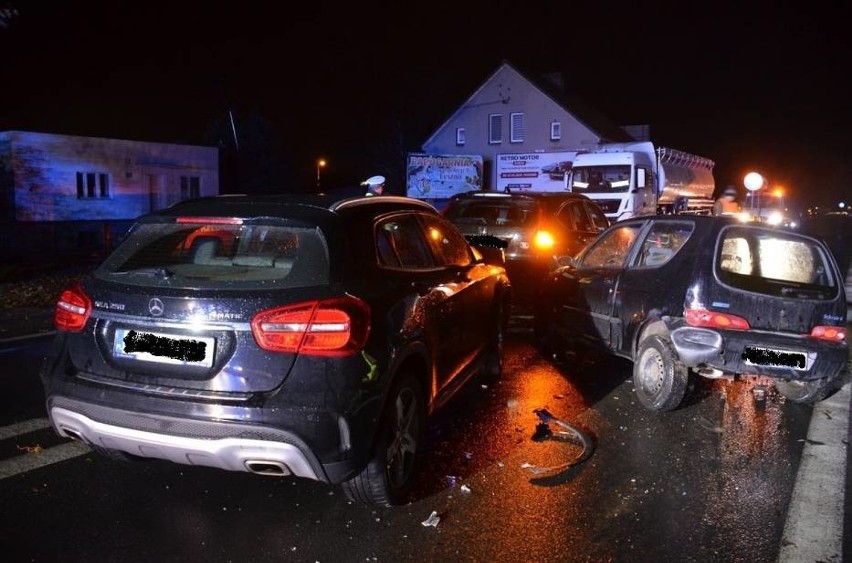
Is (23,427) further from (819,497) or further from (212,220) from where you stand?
(819,497)

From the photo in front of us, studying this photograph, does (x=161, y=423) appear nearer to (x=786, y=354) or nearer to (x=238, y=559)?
(x=238, y=559)

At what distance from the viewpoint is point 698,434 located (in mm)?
5191

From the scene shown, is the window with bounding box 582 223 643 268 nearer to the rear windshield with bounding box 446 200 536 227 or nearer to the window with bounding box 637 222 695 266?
the window with bounding box 637 222 695 266

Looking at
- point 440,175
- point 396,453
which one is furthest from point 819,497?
point 440,175

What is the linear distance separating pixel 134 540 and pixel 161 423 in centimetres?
67

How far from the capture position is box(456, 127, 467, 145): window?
43219mm

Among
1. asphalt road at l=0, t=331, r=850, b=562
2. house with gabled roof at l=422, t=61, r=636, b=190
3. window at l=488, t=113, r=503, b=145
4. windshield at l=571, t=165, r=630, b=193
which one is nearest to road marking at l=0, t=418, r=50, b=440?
asphalt road at l=0, t=331, r=850, b=562

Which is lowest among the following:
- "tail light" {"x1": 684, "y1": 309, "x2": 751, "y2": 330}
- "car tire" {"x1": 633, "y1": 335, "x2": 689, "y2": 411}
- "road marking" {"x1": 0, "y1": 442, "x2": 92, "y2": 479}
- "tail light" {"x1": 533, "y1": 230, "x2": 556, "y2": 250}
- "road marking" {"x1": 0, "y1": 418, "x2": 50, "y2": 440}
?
"road marking" {"x1": 0, "y1": 442, "x2": 92, "y2": 479}

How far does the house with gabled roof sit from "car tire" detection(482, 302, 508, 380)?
111ft

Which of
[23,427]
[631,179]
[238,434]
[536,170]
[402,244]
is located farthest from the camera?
[536,170]

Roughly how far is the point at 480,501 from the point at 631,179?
18.2 metres

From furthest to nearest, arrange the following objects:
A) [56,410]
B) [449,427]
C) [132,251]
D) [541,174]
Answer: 1. [541,174]
2. [449,427]
3. [132,251]
4. [56,410]

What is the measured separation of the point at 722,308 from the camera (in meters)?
5.30

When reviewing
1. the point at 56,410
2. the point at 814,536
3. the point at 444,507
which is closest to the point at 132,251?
the point at 56,410
